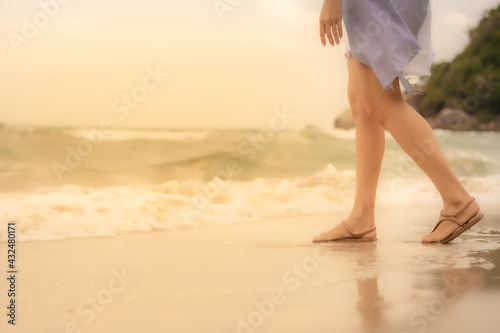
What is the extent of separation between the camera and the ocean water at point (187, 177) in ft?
9.40

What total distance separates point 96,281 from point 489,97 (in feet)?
68.6

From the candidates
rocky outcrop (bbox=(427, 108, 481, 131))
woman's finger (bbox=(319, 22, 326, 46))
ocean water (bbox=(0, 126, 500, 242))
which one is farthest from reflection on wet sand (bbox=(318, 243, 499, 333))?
rocky outcrop (bbox=(427, 108, 481, 131))

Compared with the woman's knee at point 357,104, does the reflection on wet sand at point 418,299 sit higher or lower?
lower

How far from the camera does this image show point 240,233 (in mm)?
2436

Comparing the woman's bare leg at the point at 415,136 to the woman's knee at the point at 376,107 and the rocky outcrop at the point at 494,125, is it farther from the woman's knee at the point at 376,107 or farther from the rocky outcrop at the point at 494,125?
the rocky outcrop at the point at 494,125

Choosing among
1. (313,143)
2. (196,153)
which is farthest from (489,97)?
(196,153)

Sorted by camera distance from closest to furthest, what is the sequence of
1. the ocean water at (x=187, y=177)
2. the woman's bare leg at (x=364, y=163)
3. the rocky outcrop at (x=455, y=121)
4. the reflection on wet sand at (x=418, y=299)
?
1. the reflection on wet sand at (x=418, y=299)
2. the woman's bare leg at (x=364, y=163)
3. the ocean water at (x=187, y=177)
4. the rocky outcrop at (x=455, y=121)

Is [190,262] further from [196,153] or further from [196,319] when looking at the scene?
[196,153]

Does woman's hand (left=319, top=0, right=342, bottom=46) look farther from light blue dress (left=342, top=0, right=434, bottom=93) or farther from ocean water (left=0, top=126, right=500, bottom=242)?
ocean water (left=0, top=126, right=500, bottom=242)

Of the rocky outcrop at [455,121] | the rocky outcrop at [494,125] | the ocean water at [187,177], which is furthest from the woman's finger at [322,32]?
the rocky outcrop at [455,121]

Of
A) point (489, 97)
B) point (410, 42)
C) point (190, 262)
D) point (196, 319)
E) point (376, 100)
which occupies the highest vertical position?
point (489, 97)

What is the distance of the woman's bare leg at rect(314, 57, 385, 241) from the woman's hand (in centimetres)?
24

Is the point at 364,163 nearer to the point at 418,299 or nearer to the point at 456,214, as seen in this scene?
the point at 456,214

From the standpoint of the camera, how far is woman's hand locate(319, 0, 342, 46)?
1.93 m
